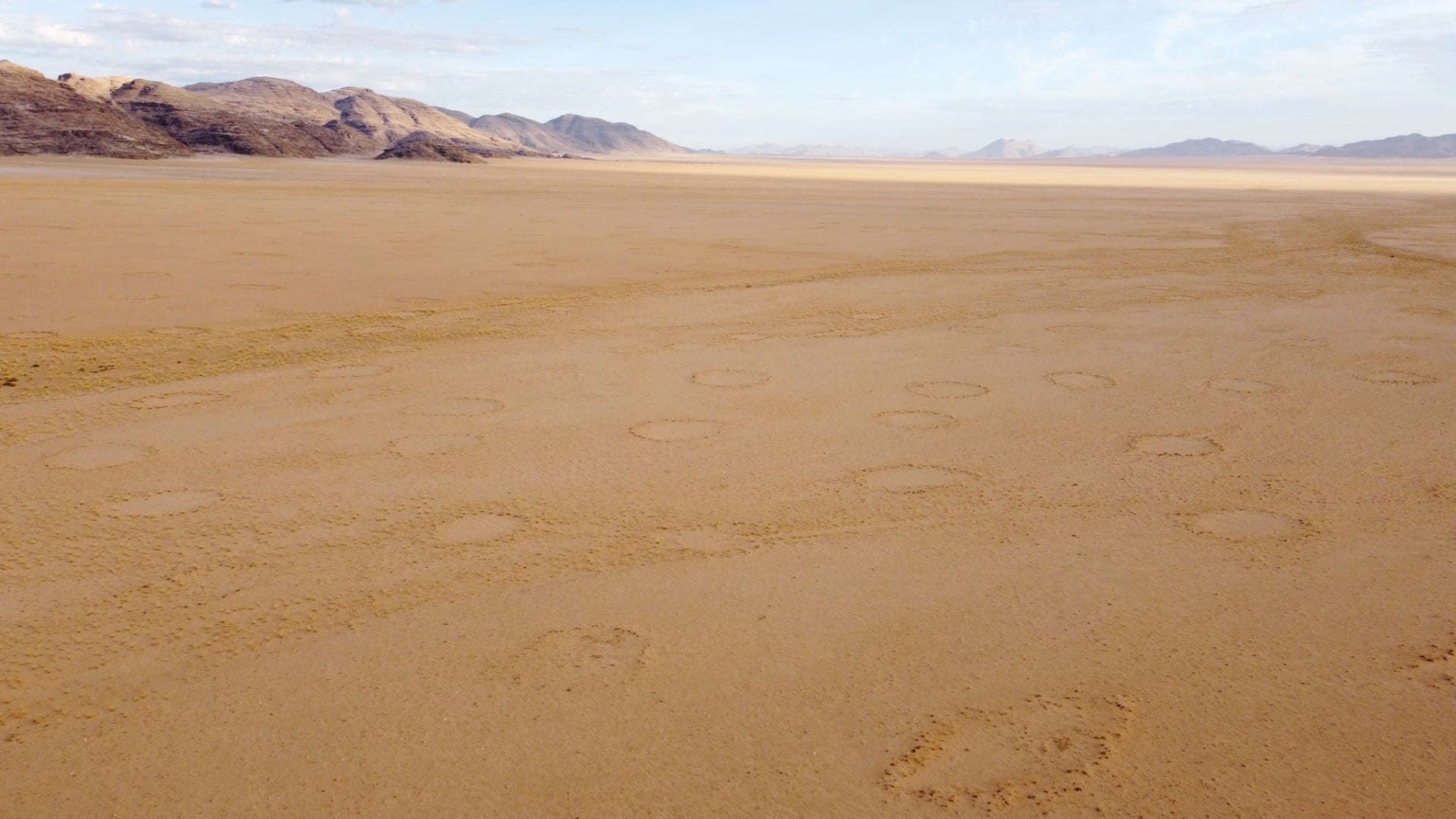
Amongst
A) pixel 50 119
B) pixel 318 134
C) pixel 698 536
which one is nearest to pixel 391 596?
pixel 698 536

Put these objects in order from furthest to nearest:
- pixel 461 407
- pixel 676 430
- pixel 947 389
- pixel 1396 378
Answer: pixel 1396 378
pixel 947 389
pixel 461 407
pixel 676 430

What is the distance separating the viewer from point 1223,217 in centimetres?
2309

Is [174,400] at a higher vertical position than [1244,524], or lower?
higher

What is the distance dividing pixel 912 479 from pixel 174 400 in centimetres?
388

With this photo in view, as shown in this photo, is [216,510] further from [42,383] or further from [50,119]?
[50,119]

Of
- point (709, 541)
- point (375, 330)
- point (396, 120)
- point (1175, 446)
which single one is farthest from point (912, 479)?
point (396, 120)

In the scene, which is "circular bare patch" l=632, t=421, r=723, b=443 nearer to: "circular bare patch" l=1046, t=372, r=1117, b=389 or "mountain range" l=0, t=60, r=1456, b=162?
"circular bare patch" l=1046, t=372, r=1117, b=389

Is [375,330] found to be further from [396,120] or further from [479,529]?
[396,120]

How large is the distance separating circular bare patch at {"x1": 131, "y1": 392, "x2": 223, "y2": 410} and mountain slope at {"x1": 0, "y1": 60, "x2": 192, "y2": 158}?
5523cm

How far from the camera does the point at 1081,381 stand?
251 inches

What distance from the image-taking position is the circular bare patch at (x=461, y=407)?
5.41m

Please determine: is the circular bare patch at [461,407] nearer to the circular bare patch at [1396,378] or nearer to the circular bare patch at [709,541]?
the circular bare patch at [709,541]

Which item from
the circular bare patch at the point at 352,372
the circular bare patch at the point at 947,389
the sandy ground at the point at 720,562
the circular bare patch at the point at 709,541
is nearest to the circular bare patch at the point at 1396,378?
the sandy ground at the point at 720,562

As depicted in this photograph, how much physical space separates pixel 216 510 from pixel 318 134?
82.0m
